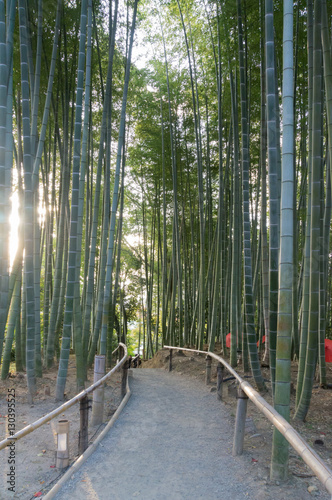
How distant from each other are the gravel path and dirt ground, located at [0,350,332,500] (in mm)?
150

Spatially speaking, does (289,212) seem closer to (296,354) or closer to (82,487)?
(82,487)

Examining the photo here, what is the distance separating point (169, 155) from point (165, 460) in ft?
19.5

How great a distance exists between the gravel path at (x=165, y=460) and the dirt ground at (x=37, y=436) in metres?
0.19

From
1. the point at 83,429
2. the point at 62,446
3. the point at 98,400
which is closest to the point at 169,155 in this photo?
the point at 98,400

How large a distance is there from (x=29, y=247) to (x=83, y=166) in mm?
874

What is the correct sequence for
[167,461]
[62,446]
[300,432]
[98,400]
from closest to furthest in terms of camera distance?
[62,446], [167,461], [300,432], [98,400]

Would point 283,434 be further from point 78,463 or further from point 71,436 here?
point 71,436

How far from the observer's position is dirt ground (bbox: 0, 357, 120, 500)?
203 cm

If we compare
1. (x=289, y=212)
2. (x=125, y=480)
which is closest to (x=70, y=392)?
(x=125, y=480)

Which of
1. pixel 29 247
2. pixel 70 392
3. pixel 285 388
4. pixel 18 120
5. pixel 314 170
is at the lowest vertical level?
pixel 70 392

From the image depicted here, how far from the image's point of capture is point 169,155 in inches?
291

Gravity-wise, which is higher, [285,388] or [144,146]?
[144,146]

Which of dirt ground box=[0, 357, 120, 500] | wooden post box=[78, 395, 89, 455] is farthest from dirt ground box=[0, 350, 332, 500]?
wooden post box=[78, 395, 89, 455]

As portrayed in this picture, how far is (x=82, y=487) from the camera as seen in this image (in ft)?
6.23
